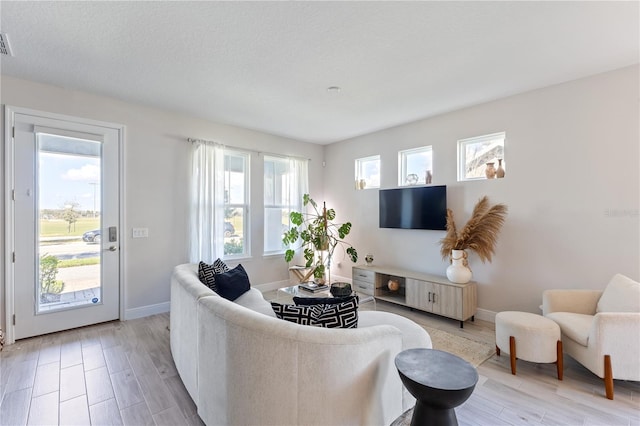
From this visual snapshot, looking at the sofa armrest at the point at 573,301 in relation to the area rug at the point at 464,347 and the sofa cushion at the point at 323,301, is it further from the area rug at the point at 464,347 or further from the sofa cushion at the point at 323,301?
the sofa cushion at the point at 323,301

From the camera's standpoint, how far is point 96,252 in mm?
3430

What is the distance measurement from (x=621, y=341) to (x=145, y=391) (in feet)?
11.8

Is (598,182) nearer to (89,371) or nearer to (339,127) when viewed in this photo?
(339,127)

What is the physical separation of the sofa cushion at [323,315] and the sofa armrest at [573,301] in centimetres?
225

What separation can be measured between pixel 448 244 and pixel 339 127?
244 centimetres

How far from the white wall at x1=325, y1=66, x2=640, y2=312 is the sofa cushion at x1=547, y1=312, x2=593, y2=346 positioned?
0.62 m

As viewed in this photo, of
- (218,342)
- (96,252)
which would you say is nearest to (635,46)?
(218,342)

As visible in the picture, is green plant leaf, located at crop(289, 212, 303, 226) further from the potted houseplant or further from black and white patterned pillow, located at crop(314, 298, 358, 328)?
black and white patterned pillow, located at crop(314, 298, 358, 328)

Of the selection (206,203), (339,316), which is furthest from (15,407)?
(206,203)

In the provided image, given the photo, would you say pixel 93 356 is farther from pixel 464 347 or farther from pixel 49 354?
pixel 464 347

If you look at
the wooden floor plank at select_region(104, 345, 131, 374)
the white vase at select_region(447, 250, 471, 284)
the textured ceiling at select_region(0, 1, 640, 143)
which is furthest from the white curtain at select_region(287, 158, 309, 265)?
the wooden floor plank at select_region(104, 345, 131, 374)

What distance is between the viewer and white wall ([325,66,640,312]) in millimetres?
2746

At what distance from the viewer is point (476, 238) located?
346cm

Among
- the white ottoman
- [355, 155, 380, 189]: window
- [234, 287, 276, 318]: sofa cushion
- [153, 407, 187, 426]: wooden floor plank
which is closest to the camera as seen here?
[153, 407, 187, 426]: wooden floor plank
